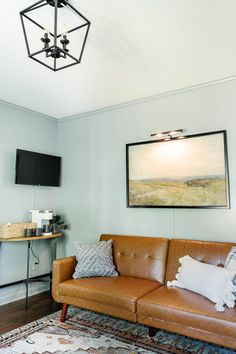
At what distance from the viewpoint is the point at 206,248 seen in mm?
2590

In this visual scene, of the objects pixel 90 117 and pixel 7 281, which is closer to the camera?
pixel 7 281

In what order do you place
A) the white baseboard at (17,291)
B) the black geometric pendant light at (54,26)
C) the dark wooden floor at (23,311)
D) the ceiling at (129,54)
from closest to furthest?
the black geometric pendant light at (54,26), the ceiling at (129,54), the dark wooden floor at (23,311), the white baseboard at (17,291)

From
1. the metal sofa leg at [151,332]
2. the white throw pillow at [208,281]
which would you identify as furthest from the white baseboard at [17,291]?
the white throw pillow at [208,281]

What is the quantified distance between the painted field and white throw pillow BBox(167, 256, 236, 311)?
67cm

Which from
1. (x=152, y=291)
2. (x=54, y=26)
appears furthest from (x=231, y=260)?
(x=54, y=26)

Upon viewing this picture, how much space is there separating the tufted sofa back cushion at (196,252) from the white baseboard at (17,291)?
197cm

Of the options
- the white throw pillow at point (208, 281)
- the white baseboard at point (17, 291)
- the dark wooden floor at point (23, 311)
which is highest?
the white throw pillow at point (208, 281)

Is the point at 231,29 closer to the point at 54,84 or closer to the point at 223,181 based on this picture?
the point at 223,181

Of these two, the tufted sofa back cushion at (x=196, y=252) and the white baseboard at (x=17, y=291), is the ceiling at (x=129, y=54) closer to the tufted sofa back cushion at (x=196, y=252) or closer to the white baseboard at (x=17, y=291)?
the tufted sofa back cushion at (x=196, y=252)

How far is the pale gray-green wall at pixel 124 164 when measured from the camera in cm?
285

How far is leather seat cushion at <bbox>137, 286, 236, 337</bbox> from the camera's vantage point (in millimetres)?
1863

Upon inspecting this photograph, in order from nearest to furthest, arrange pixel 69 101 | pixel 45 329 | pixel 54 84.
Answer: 1. pixel 45 329
2. pixel 54 84
3. pixel 69 101

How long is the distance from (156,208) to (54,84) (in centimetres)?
186

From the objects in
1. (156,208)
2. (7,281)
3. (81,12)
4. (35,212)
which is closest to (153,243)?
(156,208)
